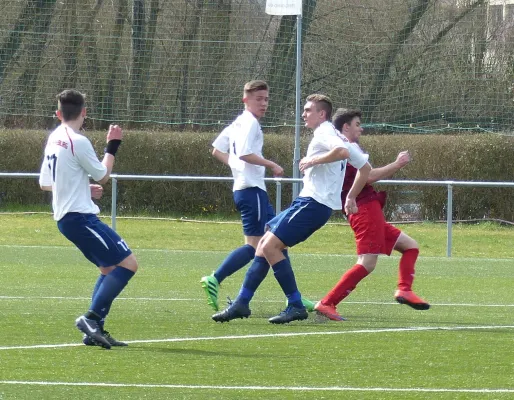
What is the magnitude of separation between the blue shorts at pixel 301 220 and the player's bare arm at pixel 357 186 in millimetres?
188

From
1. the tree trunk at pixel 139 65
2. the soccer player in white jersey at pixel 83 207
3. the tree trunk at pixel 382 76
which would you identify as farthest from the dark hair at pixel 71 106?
the tree trunk at pixel 139 65

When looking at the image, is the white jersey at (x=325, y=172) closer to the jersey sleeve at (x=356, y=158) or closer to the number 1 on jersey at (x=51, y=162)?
the jersey sleeve at (x=356, y=158)

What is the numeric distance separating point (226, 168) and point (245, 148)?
17121 millimetres

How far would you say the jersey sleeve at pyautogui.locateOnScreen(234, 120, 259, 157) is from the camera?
993cm

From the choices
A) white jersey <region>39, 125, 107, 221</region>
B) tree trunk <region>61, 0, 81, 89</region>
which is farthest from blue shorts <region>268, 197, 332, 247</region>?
tree trunk <region>61, 0, 81, 89</region>

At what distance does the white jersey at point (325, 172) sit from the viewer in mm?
9641

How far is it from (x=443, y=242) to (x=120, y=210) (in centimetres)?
768

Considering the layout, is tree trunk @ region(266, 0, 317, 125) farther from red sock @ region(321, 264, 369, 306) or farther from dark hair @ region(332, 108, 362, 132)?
red sock @ region(321, 264, 369, 306)

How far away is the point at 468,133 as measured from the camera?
2622cm

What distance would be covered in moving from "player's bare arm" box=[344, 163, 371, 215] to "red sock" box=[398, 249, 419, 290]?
89 cm

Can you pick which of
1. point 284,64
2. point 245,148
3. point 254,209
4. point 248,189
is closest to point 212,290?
point 254,209

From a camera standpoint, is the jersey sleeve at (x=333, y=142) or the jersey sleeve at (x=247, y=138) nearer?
the jersey sleeve at (x=333, y=142)

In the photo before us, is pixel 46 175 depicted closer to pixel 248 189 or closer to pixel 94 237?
pixel 94 237

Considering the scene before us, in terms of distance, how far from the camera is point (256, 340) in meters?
8.79
